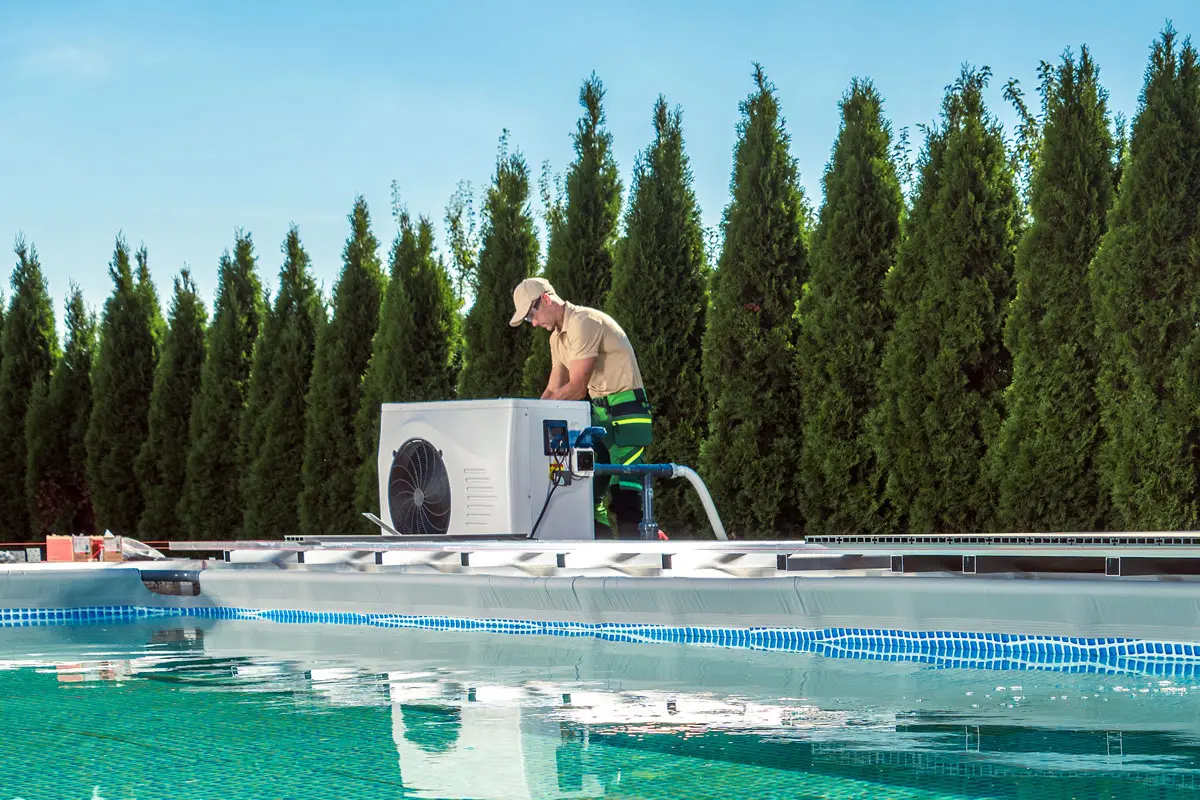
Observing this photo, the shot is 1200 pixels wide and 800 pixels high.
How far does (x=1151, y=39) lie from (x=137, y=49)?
1082 centimetres

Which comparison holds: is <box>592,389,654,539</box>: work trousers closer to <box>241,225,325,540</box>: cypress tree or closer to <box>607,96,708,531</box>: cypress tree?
<box>607,96,708,531</box>: cypress tree

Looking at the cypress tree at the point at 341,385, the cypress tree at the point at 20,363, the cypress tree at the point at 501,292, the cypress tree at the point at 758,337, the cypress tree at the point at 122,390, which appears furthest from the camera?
the cypress tree at the point at 20,363

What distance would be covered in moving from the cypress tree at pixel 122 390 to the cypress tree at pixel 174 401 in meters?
0.59

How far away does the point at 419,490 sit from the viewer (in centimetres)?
745

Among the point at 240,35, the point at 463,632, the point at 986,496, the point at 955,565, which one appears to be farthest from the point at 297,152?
the point at 955,565

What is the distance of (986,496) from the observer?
977 cm

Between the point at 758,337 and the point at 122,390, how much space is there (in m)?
9.87

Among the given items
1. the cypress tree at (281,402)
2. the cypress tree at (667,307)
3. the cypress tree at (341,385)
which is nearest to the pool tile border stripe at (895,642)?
the cypress tree at (667,307)

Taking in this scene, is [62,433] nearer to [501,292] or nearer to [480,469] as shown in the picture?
[501,292]

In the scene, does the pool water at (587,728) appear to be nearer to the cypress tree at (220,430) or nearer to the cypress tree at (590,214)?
the cypress tree at (590,214)

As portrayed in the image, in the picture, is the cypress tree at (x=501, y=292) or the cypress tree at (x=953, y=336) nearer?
the cypress tree at (x=953, y=336)

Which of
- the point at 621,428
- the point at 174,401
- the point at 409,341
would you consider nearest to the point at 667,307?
the point at 409,341

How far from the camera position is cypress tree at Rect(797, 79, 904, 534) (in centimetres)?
1051

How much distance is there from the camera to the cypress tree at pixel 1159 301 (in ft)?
28.7
